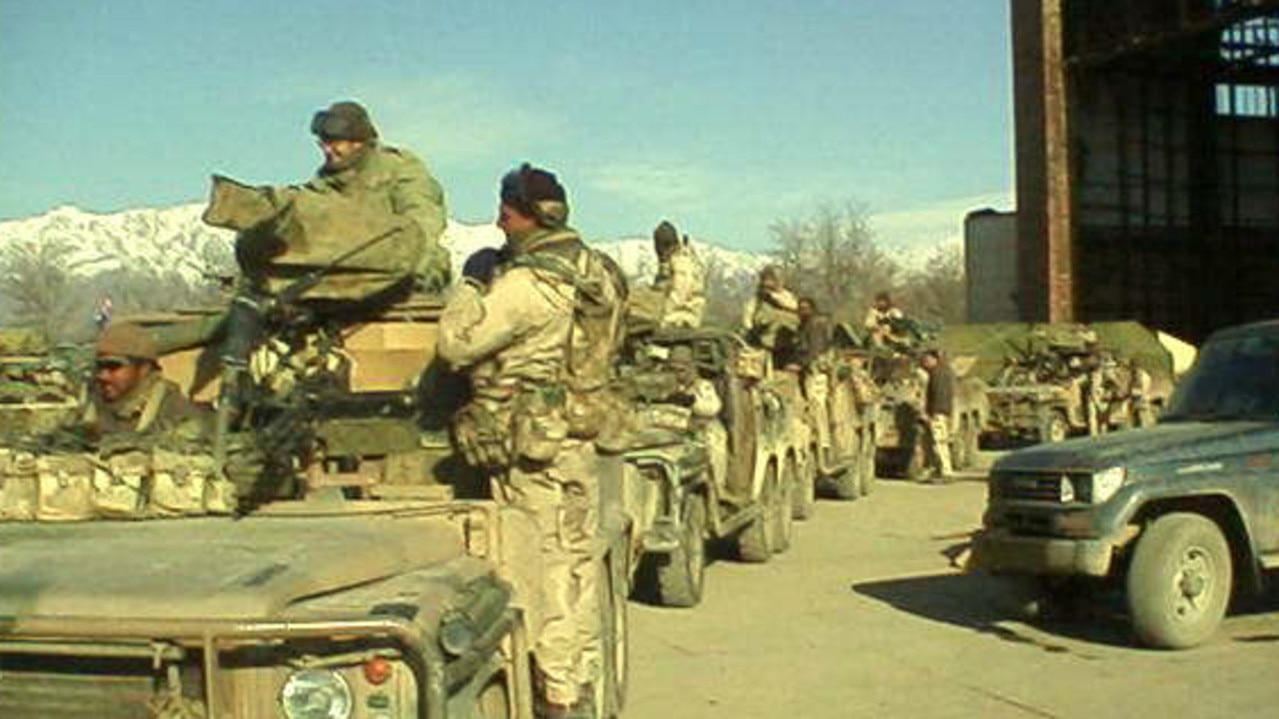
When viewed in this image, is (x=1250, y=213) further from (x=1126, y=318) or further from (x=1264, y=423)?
(x=1264, y=423)

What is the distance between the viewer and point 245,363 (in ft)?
19.2

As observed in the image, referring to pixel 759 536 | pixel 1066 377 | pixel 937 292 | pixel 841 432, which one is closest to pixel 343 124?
pixel 759 536

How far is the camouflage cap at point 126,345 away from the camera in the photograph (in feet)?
20.1

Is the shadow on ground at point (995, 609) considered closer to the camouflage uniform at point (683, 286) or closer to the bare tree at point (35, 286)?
the camouflage uniform at point (683, 286)

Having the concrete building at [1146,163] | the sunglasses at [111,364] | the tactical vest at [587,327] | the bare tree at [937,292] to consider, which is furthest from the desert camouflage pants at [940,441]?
the bare tree at [937,292]

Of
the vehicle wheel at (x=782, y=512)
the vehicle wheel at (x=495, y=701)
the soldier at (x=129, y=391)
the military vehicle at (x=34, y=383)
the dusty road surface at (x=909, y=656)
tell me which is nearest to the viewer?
the vehicle wheel at (x=495, y=701)

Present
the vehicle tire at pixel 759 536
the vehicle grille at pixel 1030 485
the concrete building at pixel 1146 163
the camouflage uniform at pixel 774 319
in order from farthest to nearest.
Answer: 1. the concrete building at pixel 1146 163
2. the camouflage uniform at pixel 774 319
3. the vehicle tire at pixel 759 536
4. the vehicle grille at pixel 1030 485

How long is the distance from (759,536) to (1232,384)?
13.9 ft

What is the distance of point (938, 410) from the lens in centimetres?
2120

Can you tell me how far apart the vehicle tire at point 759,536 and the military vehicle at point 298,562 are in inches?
224

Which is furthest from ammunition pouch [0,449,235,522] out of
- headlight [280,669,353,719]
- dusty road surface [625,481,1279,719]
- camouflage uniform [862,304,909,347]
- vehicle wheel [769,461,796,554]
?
camouflage uniform [862,304,909,347]

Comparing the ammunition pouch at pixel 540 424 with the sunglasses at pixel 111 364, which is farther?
the sunglasses at pixel 111 364

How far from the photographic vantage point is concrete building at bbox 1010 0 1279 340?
1217 inches

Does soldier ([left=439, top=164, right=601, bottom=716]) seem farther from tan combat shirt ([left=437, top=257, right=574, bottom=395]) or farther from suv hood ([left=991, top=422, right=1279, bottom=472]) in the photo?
suv hood ([left=991, top=422, right=1279, bottom=472])
